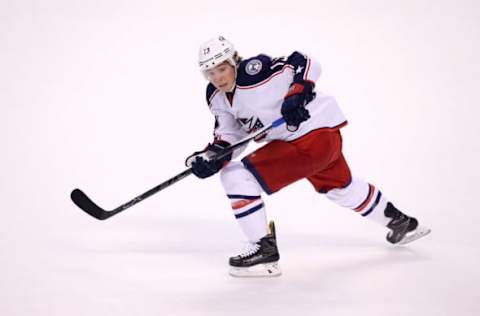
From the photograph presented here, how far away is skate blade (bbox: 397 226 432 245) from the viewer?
332 centimetres

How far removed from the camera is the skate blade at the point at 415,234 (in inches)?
131

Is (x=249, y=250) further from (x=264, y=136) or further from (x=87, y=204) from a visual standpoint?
(x=87, y=204)

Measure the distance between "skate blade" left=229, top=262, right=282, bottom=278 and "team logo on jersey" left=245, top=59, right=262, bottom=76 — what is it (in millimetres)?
871

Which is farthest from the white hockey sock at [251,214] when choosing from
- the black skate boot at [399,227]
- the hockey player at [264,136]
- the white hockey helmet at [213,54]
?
the black skate boot at [399,227]

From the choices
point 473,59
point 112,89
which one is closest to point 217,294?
point 112,89

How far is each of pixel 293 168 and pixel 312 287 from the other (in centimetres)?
54

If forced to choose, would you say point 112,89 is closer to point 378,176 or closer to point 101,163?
point 101,163

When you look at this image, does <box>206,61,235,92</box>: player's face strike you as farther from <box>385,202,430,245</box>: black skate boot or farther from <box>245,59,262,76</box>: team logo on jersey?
<box>385,202,430,245</box>: black skate boot

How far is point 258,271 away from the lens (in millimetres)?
2875

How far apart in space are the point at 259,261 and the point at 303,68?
0.89 meters

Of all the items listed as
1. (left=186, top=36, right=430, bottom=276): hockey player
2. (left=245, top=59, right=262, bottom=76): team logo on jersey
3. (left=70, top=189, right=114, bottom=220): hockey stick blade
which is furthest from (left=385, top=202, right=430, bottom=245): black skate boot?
A: (left=70, top=189, right=114, bottom=220): hockey stick blade

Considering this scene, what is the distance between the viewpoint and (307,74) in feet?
9.65

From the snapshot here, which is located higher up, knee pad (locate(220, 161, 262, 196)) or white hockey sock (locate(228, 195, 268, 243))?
knee pad (locate(220, 161, 262, 196))

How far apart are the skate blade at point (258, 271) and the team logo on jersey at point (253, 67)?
871 millimetres
